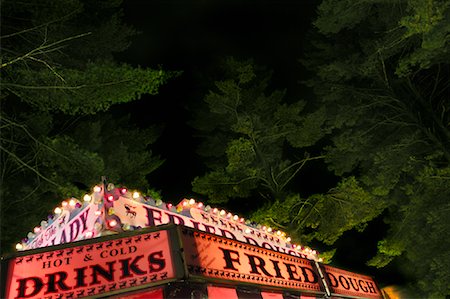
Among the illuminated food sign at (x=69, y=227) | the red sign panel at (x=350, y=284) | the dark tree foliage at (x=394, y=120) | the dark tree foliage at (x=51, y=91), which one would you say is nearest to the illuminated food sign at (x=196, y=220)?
Answer: the illuminated food sign at (x=69, y=227)

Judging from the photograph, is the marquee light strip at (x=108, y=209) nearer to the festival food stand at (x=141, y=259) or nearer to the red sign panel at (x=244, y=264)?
the festival food stand at (x=141, y=259)

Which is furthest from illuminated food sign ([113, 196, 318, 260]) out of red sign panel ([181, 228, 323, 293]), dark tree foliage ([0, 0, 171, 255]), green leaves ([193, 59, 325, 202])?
green leaves ([193, 59, 325, 202])

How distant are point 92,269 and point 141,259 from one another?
56 cm

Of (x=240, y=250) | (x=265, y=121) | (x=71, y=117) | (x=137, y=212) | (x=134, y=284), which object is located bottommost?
(x=134, y=284)

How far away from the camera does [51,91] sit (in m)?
8.98

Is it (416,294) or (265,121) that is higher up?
(265,121)

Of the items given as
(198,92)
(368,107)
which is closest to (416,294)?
(368,107)

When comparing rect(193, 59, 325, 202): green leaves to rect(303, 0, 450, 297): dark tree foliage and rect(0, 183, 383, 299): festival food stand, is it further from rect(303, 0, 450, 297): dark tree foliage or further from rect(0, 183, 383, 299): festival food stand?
rect(0, 183, 383, 299): festival food stand

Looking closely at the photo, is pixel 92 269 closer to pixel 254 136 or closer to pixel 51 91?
pixel 51 91

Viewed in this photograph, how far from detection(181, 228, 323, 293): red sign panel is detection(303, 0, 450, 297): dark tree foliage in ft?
22.0

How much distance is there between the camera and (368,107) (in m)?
14.5

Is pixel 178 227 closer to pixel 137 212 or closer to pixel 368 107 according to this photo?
pixel 137 212

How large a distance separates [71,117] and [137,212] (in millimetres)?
10678

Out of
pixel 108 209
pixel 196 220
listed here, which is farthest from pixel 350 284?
pixel 108 209
